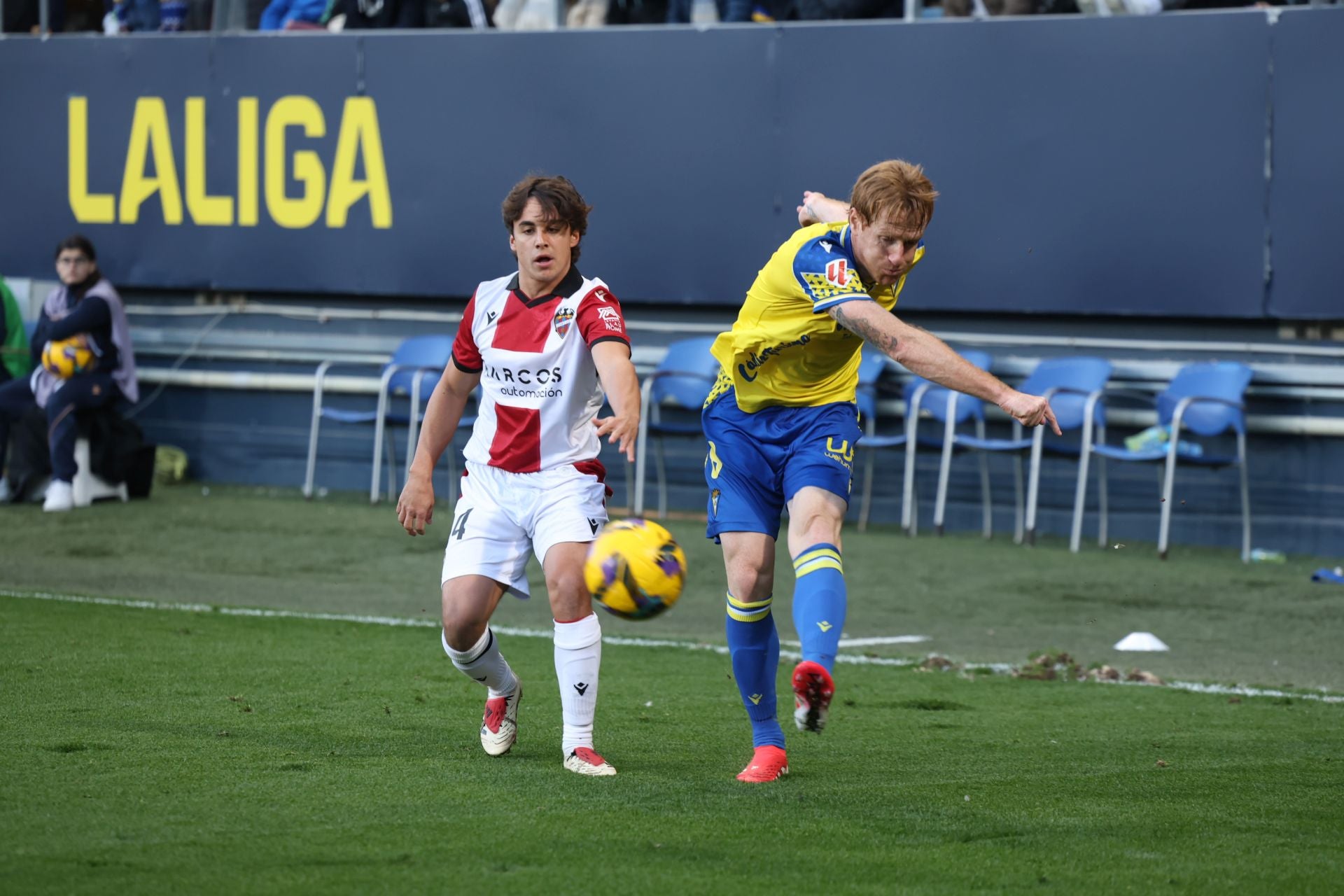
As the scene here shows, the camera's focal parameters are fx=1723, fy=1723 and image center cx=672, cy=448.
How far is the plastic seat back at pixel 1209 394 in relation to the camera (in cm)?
1246

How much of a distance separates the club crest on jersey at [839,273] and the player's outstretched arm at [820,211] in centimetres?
47

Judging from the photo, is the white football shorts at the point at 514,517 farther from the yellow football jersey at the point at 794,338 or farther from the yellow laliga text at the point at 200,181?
the yellow laliga text at the point at 200,181

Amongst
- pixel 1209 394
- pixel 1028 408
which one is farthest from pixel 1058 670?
pixel 1209 394

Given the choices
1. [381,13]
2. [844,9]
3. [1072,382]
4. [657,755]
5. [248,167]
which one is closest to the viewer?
[657,755]

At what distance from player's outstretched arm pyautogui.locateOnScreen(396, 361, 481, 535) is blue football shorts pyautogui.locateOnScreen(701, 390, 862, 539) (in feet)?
3.11

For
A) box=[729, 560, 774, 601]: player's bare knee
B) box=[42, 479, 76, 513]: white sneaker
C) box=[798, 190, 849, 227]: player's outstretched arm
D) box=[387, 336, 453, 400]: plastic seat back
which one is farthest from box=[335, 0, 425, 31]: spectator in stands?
box=[729, 560, 774, 601]: player's bare knee

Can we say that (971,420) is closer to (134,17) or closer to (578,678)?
(578,678)

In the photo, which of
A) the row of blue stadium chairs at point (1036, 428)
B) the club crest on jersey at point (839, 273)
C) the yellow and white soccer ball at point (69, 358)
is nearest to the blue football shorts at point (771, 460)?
the club crest on jersey at point (839, 273)

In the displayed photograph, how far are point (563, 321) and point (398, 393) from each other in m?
9.75

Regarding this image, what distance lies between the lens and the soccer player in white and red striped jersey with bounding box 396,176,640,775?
225 inches

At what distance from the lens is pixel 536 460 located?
19.3ft

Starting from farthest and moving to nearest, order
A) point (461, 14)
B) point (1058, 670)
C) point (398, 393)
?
point (398, 393) < point (461, 14) < point (1058, 670)

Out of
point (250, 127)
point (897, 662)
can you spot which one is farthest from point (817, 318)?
Result: point (250, 127)

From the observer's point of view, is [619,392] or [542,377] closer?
[619,392]
